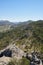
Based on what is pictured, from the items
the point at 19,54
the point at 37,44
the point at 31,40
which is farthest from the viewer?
the point at 31,40

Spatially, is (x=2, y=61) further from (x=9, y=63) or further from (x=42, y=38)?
(x=42, y=38)

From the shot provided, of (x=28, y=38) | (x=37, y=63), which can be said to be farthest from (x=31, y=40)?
(x=37, y=63)

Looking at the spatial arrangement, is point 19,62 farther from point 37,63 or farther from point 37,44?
point 37,44

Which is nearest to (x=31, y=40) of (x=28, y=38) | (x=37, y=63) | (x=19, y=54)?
(x=28, y=38)

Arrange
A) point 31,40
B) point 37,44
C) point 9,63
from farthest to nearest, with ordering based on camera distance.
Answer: point 31,40, point 37,44, point 9,63

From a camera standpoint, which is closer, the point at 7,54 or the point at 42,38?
the point at 7,54

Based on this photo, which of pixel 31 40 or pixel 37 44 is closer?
pixel 37 44

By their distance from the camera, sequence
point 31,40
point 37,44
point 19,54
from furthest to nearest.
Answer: point 31,40, point 37,44, point 19,54

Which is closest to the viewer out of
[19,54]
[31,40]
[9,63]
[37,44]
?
[9,63]
